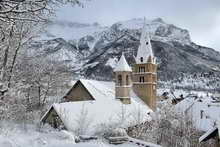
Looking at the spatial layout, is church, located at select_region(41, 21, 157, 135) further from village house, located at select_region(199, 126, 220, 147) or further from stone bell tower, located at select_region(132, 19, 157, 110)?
village house, located at select_region(199, 126, 220, 147)

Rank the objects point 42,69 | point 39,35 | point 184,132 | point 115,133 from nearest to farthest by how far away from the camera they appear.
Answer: point 115,133 → point 39,35 → point 184,132 → point 42,69

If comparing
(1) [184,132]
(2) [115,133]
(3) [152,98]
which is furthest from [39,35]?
(3) [152,98]

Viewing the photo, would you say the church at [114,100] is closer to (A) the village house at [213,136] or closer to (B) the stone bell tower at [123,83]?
(B) the stone bell tower at [123,83]

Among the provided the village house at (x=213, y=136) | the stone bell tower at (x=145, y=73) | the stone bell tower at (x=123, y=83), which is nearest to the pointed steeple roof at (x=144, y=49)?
the stone bell tower at (x=145, y=73)

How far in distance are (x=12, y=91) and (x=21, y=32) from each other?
320 centimetres

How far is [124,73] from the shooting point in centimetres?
3984

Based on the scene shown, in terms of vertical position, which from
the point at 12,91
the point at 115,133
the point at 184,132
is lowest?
the point at 184,132

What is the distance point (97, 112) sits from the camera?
30688mm

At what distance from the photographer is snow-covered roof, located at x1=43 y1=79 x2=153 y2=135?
25.8 m

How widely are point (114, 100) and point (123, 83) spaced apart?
335 centimetres

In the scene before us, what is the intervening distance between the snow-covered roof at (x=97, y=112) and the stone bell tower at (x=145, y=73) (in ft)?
20.5

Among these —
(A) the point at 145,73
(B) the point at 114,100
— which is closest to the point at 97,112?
(B) the point at 114,100

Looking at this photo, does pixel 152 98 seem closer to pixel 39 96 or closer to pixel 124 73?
pixel 124 73

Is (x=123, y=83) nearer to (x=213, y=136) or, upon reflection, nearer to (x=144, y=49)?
(x=144, y=49)
